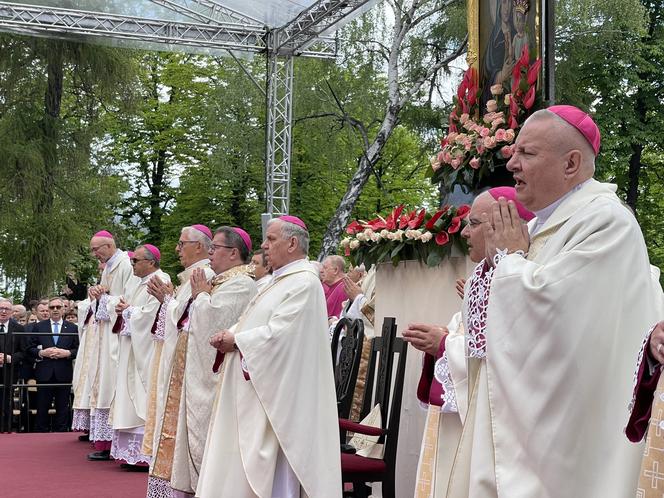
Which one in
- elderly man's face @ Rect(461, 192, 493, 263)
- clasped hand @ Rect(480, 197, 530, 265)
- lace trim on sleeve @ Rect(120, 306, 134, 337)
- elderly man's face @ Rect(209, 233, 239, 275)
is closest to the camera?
clasped hand @ Rect(480, 197, 530, 265)

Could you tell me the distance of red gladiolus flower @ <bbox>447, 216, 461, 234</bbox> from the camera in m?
6.79

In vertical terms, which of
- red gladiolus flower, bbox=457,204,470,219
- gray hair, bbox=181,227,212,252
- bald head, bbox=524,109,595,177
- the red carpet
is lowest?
the red carpet

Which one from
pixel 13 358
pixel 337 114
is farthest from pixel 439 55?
pixel 13 358

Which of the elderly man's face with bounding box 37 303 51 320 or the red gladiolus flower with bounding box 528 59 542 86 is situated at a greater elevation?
the red gladiolus flower with bounding box 528 59 542 86

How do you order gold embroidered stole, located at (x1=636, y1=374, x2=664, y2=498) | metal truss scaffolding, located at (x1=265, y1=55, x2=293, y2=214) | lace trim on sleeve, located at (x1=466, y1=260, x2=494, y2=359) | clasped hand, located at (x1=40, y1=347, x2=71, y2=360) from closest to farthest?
gold embroidered stole, located at (x1=636, y1=374, x2=664, y2=498) < lace trim on sleeve, located at (x1=466, y1=260, x2=494, y2=359) < clasped hand, located at (x1=40, y1=347, x2=71, y2=360) < metal truss scaffolding, located at (x1=265, y1=55, x2=293, y2=214)

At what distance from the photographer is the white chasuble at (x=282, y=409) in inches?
258

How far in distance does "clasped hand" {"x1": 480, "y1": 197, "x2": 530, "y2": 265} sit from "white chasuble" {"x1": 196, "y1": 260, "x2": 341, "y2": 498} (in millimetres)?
2826

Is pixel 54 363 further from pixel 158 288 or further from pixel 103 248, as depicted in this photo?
pixel 158 288

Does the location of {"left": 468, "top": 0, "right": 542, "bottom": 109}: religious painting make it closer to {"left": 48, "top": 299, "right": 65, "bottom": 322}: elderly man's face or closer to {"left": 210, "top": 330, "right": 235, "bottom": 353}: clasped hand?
{"left": 210, "top": 330, "right": 235, "bottom": 353}: clasped hand

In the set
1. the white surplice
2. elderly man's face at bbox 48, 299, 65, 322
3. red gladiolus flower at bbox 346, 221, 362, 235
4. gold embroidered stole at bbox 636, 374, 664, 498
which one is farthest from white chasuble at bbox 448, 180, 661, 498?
elderly man's face at bbox 48, 299, 65, 322

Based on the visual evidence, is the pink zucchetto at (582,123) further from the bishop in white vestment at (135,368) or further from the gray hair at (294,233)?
the bishop in white vestment at (135,368)

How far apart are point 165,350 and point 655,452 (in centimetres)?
610

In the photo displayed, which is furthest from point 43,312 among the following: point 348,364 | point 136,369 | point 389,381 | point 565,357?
point 565,357

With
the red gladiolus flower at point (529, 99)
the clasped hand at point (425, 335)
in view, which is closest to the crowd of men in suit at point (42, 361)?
the red gladiolus flower at point (529, 99)
